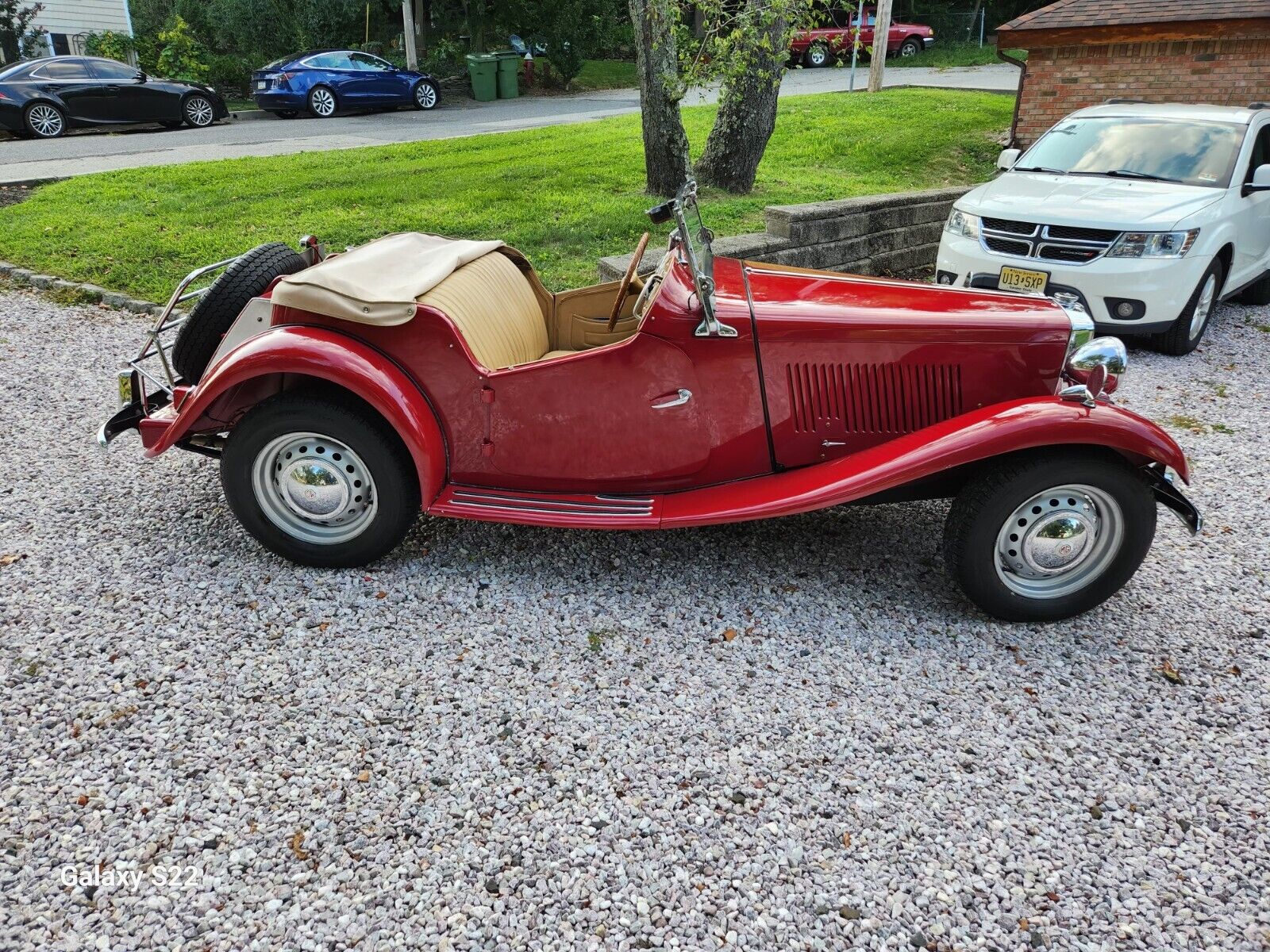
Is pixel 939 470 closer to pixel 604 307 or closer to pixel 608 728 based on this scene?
pixel 608 728

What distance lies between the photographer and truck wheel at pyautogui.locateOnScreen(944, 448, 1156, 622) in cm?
313

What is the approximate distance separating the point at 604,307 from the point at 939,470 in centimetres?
177

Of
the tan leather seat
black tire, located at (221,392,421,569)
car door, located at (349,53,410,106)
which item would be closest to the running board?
black tire, located at (221,392,421,569)

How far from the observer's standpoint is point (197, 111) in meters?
16.7

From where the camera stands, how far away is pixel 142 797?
259 cm

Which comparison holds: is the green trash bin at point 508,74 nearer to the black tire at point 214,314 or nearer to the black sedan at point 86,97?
the black sedan at point 86,97

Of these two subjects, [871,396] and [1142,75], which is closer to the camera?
[871,396]

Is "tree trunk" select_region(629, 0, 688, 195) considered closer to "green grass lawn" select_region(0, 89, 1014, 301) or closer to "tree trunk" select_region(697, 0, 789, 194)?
"green grass lawn" select_region(0, 89, 1014, 301)

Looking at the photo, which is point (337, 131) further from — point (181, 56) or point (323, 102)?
point (181, 56)

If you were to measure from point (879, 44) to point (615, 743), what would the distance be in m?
17.4

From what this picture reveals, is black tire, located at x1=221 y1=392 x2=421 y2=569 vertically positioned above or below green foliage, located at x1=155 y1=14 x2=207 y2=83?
below

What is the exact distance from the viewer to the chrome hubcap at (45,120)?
1471 centimetres

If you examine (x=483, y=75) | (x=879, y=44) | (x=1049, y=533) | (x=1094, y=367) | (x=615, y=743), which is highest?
(x=879, y=44)

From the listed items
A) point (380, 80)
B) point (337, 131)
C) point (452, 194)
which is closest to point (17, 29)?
point (380, 80)
